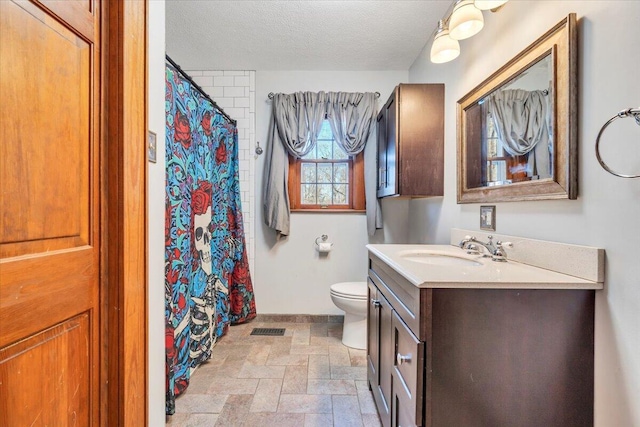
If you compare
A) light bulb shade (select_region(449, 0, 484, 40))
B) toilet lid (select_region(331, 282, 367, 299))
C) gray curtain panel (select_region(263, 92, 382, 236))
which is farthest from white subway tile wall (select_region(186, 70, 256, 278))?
light bulb shade (select_region(449, 0, 484, 40))

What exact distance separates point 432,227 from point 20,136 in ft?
7.17

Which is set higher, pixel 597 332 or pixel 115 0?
pixel 115 0

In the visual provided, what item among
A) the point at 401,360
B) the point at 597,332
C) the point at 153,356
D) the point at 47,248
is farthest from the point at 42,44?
the point at 597,332

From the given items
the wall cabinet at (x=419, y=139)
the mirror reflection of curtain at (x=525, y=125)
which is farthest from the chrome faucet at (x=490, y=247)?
the wall cabinet at (x=419, y=139)

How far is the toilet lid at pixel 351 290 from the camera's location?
86.0 inches

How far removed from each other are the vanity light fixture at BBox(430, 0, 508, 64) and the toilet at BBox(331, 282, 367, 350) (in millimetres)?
1611

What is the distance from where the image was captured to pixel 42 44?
0.66 m

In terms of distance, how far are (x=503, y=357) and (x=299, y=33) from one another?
230 centimetres

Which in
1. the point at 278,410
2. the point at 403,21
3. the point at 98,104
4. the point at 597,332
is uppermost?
the point at 403,21

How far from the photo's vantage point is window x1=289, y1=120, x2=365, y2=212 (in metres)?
2.84

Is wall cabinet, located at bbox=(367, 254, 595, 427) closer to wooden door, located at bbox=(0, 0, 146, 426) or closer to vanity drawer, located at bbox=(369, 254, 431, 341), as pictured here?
vanity drawer, located at bbox=(369, 254, 431, 341)

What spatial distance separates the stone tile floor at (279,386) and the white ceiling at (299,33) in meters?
2.35

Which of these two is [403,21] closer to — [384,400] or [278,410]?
[384,400]

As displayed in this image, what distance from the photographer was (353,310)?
221cm
